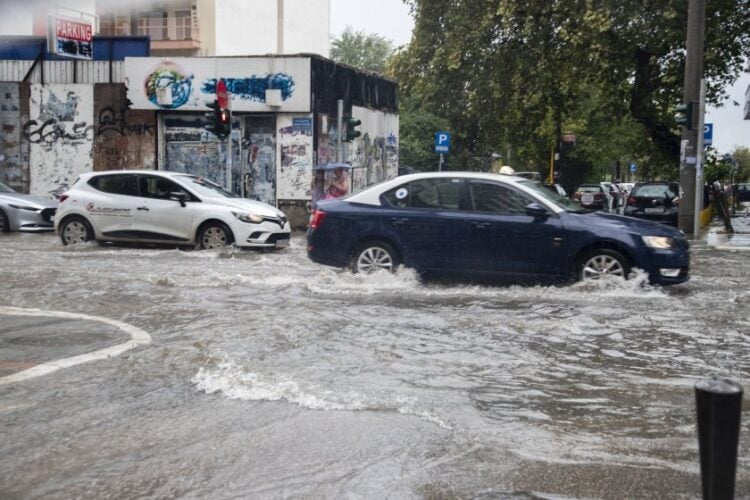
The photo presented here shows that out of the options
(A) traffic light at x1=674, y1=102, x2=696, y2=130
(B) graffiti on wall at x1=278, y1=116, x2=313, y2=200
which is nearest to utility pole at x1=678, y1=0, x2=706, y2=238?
(A) traffic light at x1=674, y1=102, x2=696, y2=130

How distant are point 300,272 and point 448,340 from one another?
5.44 meters

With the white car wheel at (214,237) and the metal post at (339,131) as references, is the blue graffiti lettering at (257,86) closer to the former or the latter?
the metal post at (339,131)

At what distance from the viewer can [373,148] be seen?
94.2ft

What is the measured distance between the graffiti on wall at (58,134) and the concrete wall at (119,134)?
0.22 metres

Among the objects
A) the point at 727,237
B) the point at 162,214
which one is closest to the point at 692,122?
the point at 727,237

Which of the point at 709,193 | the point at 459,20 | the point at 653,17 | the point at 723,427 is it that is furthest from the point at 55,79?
the point at 723,427

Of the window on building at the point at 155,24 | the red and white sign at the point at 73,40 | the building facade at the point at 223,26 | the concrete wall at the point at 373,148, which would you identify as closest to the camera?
the red and white sign at the point at 73,40

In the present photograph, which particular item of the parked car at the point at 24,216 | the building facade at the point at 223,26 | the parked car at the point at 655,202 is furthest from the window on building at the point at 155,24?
the parked car at the point at 655,202

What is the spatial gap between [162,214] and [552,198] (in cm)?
790

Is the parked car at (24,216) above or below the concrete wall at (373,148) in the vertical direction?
below

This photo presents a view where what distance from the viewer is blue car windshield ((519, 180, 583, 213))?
10.7m

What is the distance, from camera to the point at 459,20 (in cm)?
2728

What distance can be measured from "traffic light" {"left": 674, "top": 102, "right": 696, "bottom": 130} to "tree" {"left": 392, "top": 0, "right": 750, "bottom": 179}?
4.09 m

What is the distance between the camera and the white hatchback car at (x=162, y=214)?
1584 centimetres
